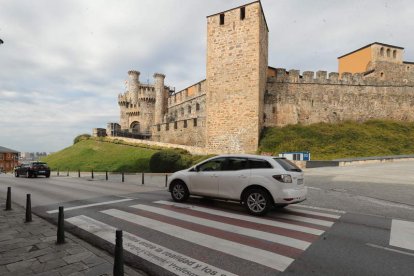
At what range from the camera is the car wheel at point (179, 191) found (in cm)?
874

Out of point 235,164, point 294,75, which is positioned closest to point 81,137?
point 294,75

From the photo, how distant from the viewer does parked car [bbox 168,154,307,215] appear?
22.6ft

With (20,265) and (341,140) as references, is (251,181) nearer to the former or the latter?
(20,265)

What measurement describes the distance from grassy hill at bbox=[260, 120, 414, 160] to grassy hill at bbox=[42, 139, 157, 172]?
524 inches

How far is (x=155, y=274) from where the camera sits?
12.8 ft

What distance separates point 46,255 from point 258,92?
80.1ft

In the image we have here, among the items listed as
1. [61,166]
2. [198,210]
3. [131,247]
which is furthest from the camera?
[61,166]

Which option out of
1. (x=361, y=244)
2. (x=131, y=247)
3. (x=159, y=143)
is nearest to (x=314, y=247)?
(x=361, y=244)

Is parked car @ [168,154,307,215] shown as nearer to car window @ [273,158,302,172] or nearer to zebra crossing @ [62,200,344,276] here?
car window @ [273,158,302,172]

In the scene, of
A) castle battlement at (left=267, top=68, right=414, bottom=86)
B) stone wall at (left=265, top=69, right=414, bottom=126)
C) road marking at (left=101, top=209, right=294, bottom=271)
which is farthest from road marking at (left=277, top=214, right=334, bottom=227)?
castle battlement at (left=267, top=68, right=414, bottom=86)

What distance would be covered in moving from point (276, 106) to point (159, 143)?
16.1 metres

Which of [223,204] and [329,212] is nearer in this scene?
[329,212]

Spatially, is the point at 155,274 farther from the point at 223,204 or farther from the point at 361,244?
the point at 223,204

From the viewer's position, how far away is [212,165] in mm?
8312
